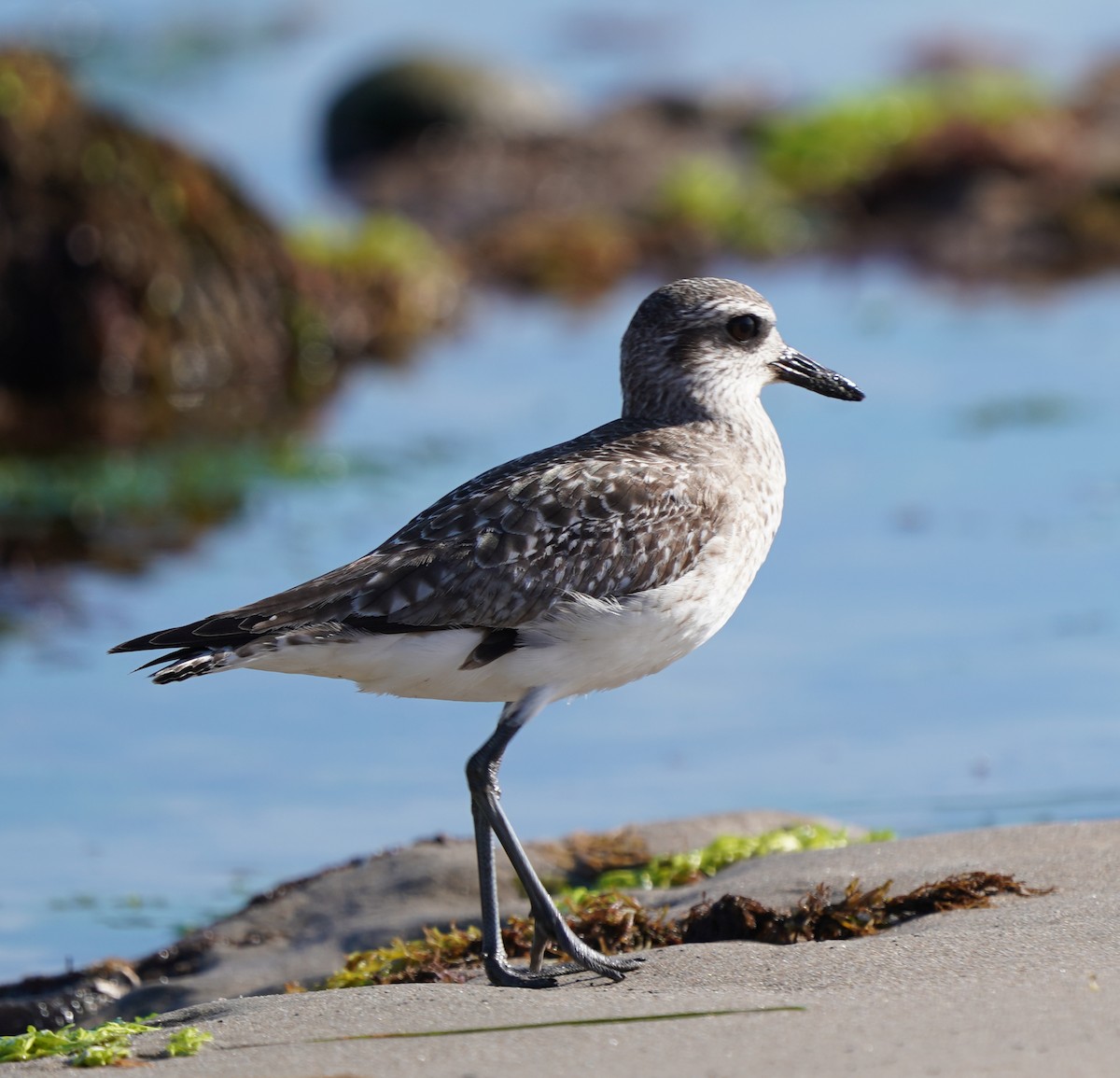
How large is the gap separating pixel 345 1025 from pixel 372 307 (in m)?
14.8

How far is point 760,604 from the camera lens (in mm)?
12023

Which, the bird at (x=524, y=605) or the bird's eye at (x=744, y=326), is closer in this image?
the bird at (x=524, y=605)

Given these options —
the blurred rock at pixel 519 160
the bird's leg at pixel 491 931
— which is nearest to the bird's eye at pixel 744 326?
the bird's leg at pixel 491 931

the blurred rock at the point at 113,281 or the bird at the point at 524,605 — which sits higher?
the blurred rock at the point at 113,281

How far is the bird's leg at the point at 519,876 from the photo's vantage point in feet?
21.4

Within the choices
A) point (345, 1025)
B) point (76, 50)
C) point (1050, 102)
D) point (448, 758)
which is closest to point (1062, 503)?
point (448, 758)

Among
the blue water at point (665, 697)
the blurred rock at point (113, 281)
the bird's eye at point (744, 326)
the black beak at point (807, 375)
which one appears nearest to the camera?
the bird's eye at point (744, 326)

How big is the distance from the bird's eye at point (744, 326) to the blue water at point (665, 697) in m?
2.54

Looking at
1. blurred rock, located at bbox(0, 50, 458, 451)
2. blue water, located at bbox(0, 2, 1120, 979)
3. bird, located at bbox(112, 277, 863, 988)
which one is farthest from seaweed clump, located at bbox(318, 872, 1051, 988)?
blurred rock, located at bbox(0, 50, 458, 451)

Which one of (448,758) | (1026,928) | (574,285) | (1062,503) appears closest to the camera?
(1026,928)

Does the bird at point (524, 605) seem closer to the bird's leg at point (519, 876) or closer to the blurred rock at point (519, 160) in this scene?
the bird's leg at point (519, 876)

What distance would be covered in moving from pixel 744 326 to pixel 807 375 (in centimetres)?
40

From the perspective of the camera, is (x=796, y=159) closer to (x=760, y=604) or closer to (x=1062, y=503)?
(x=1062, y=503)

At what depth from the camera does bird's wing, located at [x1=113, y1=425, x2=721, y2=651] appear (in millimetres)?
6719
